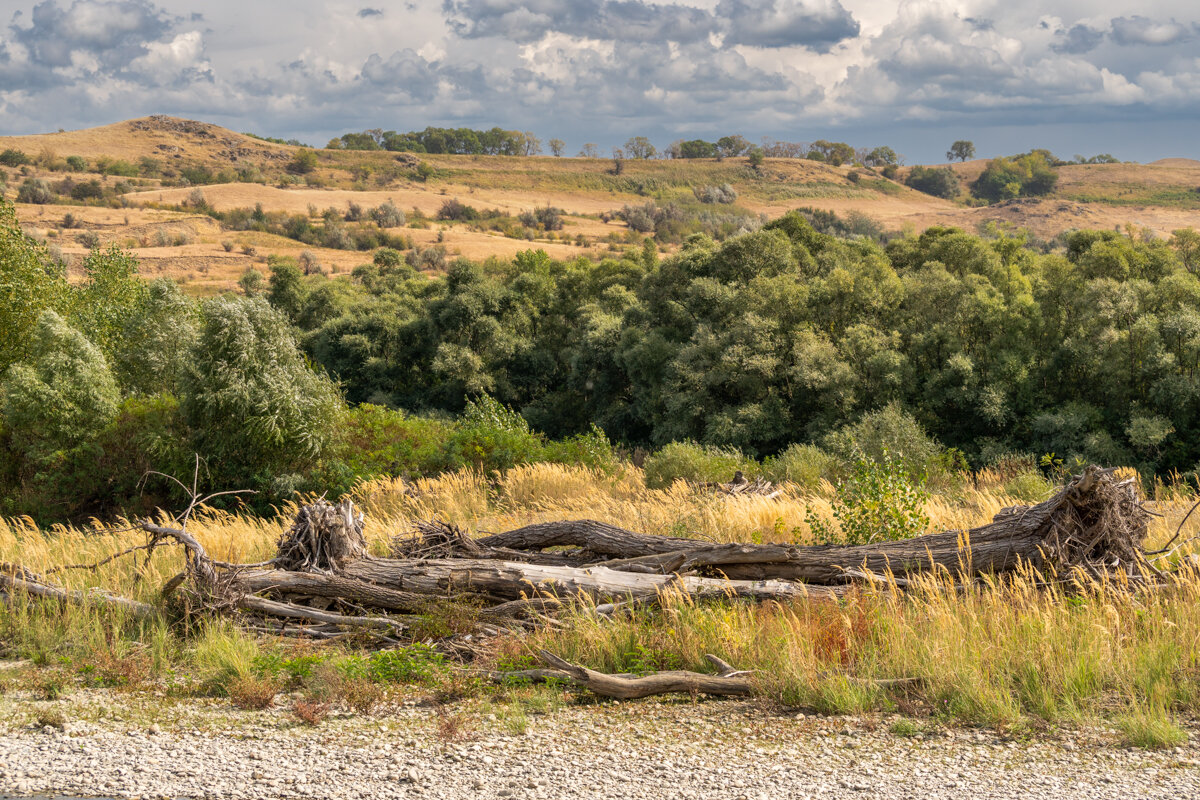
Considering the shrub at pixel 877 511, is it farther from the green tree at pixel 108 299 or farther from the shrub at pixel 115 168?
the shrub at pixel 115 168

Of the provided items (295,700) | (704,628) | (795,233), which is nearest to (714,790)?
(704,628)

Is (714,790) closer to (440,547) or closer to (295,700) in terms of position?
(295,700)

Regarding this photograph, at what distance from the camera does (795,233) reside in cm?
2967

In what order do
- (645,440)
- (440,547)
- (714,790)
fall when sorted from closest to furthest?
(714,790) → (440,547) → (645,440)

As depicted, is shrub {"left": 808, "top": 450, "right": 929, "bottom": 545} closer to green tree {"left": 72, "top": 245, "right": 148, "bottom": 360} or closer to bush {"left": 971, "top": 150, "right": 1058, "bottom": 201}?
green tree {"left": 72, "top": 245, "right": 148, "bottom": 360}

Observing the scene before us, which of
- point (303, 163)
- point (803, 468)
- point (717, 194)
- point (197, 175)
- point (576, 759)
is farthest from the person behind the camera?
point (303, 163)

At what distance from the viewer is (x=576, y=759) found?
482cm

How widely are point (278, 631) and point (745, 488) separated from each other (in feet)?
28.3

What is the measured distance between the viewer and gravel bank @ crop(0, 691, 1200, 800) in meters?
4.40

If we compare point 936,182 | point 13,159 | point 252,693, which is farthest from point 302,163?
point 252,693

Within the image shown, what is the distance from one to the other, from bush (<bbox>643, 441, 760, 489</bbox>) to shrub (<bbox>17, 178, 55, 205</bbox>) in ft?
261

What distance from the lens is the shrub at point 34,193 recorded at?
75812 millimetres

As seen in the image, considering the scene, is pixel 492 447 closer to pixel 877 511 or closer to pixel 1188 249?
pixel 877 511

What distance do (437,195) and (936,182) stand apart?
6294cm
